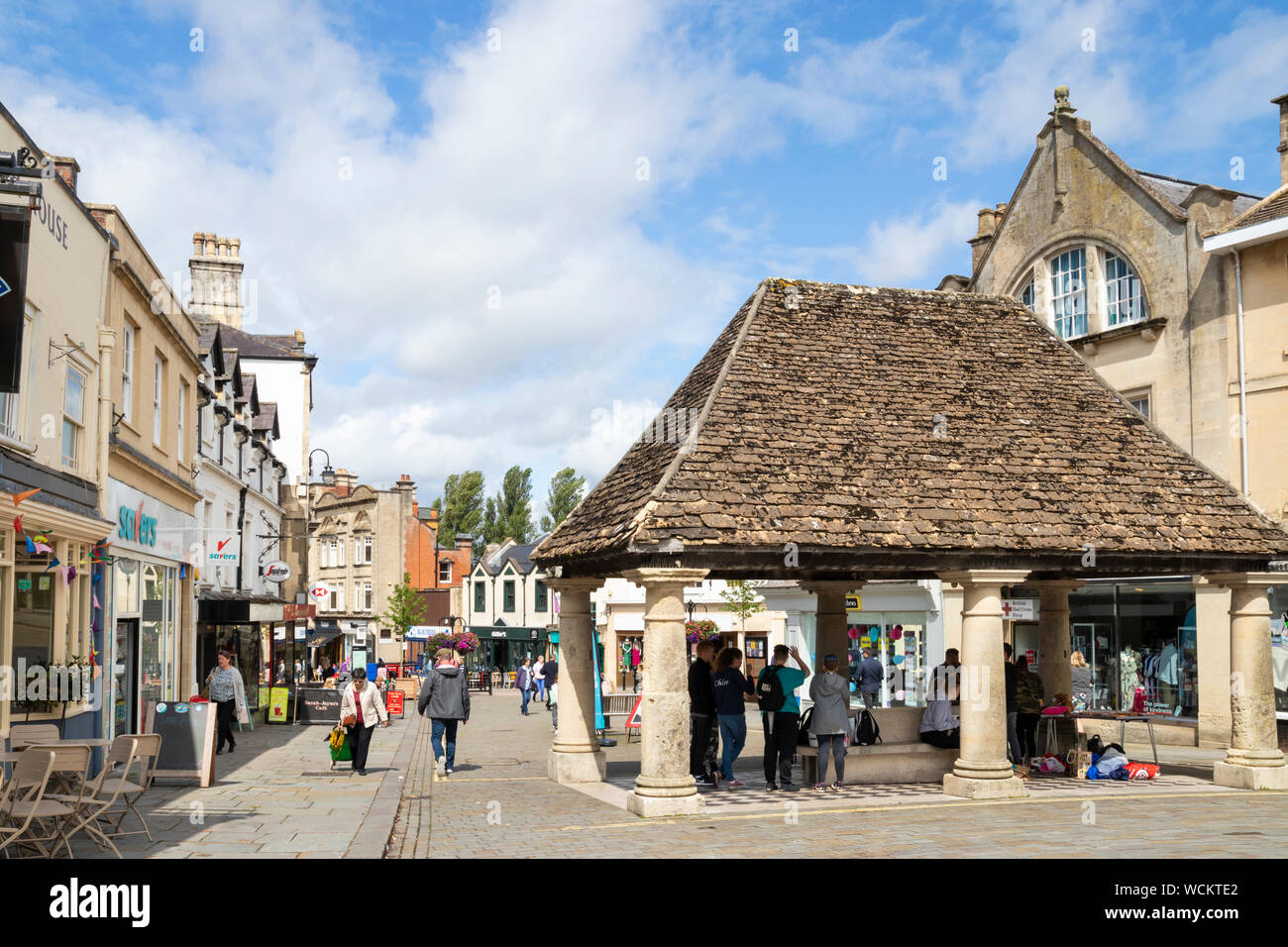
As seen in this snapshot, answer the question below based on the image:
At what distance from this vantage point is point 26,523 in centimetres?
1218

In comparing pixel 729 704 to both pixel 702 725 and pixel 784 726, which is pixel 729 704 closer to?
pixel 702 725

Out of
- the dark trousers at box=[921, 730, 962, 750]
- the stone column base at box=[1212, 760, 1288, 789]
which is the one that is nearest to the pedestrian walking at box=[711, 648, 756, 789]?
the dark trousers at box=[921, 730, 962, 750]

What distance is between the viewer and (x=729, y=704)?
49.4 feet

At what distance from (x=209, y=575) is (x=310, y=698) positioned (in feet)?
12.4

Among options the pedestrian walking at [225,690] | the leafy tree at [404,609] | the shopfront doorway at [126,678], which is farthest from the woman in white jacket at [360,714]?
the leafy tree at [404,609]

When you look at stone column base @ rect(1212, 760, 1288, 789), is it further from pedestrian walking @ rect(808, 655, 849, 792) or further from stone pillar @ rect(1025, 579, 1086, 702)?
pedestrian walking @ rect(808, 655, 849, 792)

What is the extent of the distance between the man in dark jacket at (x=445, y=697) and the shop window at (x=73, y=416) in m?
5.36

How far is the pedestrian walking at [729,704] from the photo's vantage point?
15.1 meters

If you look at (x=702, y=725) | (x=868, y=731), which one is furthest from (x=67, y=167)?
(x=868, y=731)

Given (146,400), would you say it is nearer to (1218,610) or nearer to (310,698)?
(310,698)

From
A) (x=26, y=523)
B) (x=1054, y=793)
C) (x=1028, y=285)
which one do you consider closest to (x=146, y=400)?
(x=26, y=523)

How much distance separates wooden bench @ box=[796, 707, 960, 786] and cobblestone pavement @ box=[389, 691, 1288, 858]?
313mm

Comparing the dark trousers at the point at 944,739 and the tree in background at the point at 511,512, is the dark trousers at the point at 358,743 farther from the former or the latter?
the tree in background at the point at 511,512

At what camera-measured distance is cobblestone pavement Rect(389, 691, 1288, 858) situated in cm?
1019
